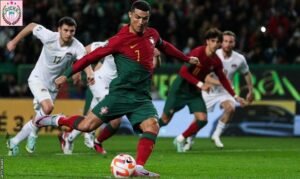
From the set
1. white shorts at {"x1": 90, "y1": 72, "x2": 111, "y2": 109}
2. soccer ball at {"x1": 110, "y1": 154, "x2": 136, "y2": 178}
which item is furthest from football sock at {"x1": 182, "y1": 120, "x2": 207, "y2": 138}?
soccer ball at {"x1": 110, "y1": 154, "x2": 136, "y2": 178}

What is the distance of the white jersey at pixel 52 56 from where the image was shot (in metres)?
16.1

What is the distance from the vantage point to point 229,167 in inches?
558

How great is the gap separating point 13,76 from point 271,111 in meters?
7.37

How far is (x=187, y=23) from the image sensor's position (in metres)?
28.1

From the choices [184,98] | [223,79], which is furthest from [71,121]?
[223,79]

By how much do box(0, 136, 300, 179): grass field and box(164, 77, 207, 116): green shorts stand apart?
82 cm

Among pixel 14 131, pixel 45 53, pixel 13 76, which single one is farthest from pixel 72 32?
pixel 13 76

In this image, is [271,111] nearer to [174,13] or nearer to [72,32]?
[174,13]

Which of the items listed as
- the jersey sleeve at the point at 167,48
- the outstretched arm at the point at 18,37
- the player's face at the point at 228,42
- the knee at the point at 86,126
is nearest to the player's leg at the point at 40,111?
the outstretched arm at the point at 18,37

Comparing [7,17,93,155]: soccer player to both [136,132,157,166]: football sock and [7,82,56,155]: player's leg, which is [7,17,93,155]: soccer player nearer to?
[7,82,56,155]: player's leg

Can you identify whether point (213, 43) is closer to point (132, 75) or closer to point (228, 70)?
point (228, 70)

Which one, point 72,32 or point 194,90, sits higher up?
point 72,32

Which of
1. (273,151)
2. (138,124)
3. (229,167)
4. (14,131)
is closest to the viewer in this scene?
(138,124)

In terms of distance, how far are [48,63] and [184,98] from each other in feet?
10.5
